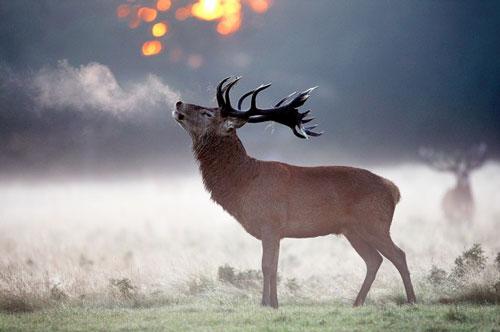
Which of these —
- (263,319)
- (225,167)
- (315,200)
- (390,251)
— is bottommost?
(263,319)

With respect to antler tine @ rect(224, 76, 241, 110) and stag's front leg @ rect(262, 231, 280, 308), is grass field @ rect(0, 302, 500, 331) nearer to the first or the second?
stag's front leg @ rect(262, 231, 280, 308)

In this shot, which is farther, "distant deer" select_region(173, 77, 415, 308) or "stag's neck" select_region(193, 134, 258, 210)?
"stag's neck" select_region(193, 134, 258, 210)

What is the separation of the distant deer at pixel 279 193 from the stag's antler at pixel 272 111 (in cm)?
2

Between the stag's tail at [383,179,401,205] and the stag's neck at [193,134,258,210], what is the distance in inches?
90.3

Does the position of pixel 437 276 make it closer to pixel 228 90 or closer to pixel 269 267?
pixel 269 267

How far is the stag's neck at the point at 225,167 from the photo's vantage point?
10.9 metres

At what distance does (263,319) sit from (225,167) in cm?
294

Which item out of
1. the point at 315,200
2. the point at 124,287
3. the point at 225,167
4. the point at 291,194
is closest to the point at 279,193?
the point at 291,194

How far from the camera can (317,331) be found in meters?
8.27

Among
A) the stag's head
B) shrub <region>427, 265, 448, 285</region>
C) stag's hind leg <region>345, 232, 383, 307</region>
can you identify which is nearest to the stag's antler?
the stag's head

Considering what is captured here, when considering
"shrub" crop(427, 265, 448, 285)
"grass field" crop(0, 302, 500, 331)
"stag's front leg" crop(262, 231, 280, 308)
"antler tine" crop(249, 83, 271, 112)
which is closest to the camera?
"grass field" crop(0, 302, 500, 331)

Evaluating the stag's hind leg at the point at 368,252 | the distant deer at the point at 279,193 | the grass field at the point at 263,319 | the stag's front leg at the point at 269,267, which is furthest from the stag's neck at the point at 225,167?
the stag's hind leg at the point at 368,252

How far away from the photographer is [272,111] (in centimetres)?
1144

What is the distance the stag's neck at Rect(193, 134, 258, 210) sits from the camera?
10930mm
